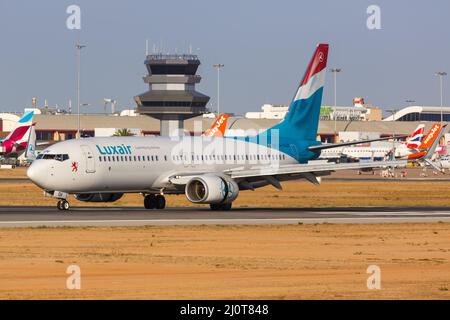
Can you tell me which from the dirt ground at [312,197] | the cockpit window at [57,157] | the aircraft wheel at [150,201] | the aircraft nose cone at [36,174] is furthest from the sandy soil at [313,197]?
the aircraft nose cone at [36,174]

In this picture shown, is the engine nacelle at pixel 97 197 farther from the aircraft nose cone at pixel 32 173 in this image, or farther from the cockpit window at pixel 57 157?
the aircraft nose cone at pixel 32 173

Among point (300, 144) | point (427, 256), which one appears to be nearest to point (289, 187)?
point (300, 144)

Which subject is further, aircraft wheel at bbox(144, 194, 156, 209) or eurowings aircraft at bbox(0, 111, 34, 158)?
eurowings aircraft at bbox(0, 111, 34, 158)

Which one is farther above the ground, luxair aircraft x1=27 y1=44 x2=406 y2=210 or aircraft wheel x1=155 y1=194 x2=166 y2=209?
luxair aircraft x1=27 y1=44 x2=406 y2=210

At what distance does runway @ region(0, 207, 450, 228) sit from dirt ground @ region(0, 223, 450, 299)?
3.07m

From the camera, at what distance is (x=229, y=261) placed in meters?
34.9

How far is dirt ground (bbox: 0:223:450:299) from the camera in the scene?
27.6 meters

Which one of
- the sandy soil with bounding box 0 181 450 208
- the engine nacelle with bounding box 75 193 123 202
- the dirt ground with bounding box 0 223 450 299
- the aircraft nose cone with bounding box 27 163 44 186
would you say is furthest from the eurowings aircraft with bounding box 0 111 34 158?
the dirt ground with bounding box 0 223 450 299

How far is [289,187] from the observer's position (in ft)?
327

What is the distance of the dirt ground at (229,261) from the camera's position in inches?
1088

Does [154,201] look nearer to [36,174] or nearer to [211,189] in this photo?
[211,189]

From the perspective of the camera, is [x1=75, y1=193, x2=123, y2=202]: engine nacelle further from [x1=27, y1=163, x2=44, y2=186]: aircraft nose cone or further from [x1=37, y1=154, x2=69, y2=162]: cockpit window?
[x1=27, y1=163, x2=44, y2=186]: aircraft nose cone

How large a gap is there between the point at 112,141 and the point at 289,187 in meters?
40.8

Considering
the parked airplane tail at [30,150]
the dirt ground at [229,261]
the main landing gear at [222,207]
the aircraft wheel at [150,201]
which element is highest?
the parked airplane tail at [30,150]
